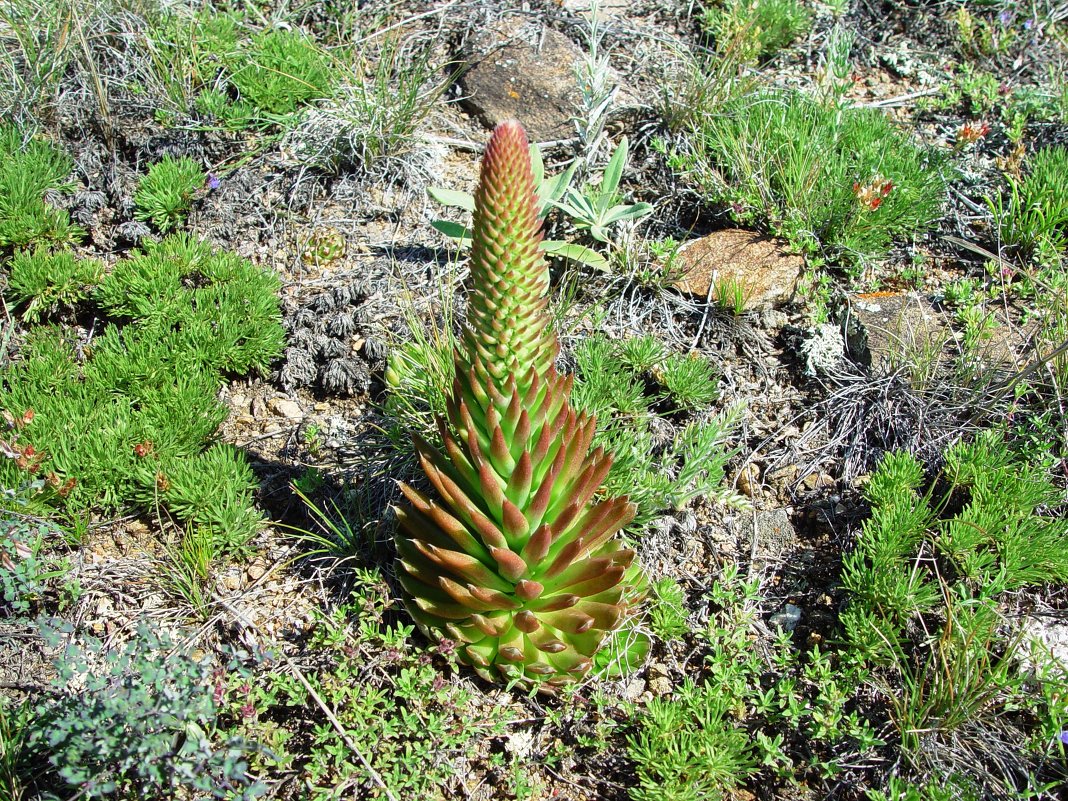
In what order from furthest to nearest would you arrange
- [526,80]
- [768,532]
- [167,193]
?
[526,80]
[167,193]
[768,532]

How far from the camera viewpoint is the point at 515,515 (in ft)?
9.32

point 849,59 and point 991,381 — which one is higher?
point 849,59

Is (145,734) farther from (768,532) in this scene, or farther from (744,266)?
(744,266)

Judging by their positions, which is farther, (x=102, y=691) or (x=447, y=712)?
(x=447, y=712)

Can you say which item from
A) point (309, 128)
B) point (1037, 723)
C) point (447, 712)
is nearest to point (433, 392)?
point (447, 712)

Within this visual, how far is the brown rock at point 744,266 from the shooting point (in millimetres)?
4281

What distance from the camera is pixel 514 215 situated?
243 centimetres

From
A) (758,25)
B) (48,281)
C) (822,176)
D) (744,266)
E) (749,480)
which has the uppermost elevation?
(758,25)

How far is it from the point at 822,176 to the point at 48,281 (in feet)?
13.1

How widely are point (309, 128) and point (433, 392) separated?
2262 millimetres

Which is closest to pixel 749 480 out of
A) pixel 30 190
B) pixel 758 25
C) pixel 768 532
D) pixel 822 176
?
pixel 768 532

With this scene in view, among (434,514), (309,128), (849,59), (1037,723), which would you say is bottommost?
(1037,723)

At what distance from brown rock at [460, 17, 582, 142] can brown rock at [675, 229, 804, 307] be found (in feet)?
4.15

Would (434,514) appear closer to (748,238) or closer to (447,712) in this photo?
(447,712)
